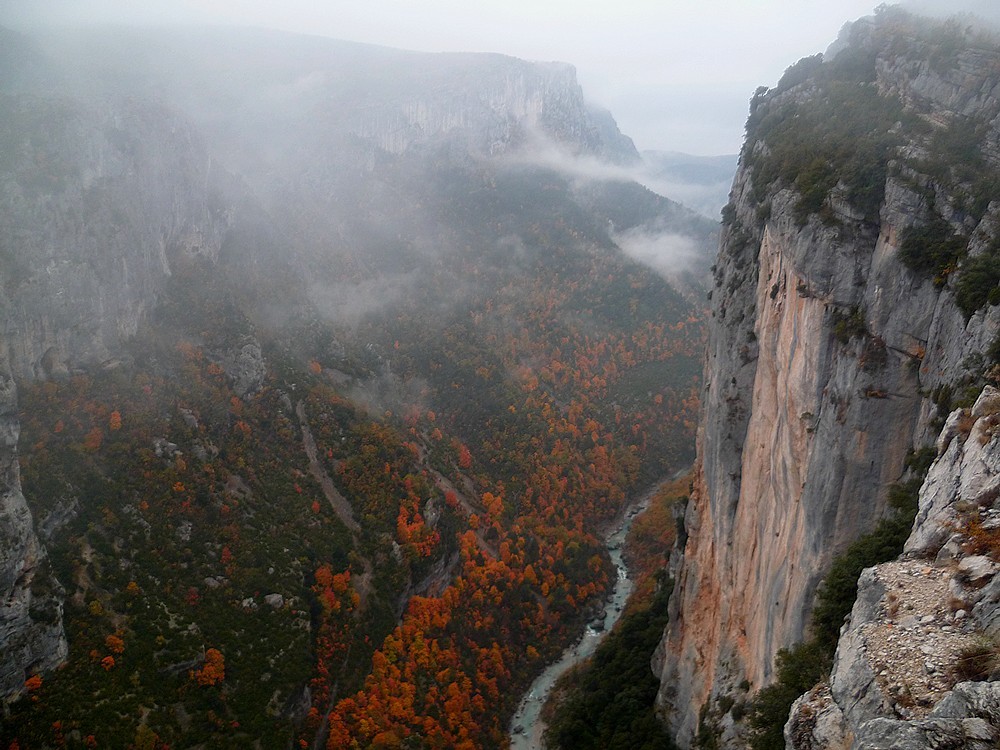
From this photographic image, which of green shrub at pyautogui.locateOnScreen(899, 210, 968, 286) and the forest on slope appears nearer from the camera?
green shrub at pyautogui.locateOnScreen(899, 210, 968, 286)

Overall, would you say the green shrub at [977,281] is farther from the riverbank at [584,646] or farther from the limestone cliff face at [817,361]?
the riverbank at [584,646]

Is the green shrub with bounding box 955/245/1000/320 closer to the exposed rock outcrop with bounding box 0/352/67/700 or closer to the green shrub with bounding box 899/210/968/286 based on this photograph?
the green shrub with bounding box 899/210/968/286

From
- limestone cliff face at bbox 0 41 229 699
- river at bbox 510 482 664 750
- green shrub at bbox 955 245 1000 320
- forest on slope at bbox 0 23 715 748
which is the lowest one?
river at bbox 510 482 664 750

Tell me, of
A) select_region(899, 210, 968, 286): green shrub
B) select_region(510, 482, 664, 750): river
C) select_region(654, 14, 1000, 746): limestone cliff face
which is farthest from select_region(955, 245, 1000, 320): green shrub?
select_region(510, 482, 664, 750): river

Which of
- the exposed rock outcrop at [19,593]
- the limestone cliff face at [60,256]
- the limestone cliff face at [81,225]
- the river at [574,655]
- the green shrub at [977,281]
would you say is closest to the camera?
the green shrub at [977,281]

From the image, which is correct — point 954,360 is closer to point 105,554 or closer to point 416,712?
point 416,712

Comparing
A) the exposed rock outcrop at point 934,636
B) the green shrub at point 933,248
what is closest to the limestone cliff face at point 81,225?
the green shrub at point 933,248
